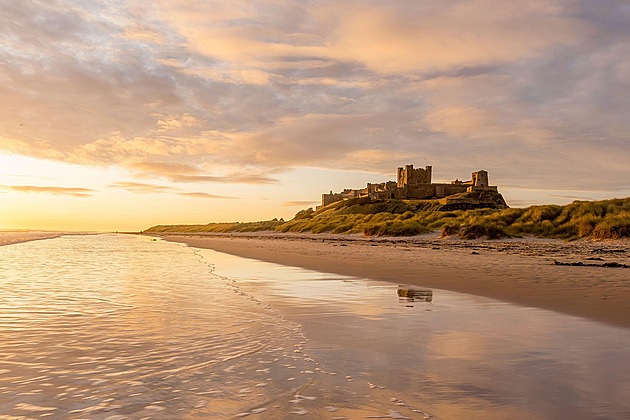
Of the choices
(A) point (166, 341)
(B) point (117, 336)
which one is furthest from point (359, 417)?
(B) point (117, 336)

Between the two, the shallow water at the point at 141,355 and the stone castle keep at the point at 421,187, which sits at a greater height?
the stone castle keep at the point at 421,187

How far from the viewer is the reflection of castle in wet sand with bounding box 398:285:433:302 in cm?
803

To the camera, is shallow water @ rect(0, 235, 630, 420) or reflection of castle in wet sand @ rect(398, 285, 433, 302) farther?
reflection of castle in wet sand @ rect(398, 285, 433, 302)

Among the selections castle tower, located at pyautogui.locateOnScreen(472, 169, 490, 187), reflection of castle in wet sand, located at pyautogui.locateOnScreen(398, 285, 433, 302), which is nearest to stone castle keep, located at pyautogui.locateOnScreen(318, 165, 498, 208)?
castle tower, located at pyautogui.locateOnScreen(472, 169, 490, 187)

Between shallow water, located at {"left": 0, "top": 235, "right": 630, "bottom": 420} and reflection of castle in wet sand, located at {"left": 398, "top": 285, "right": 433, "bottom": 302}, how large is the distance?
283 millimetres

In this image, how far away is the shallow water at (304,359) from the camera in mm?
3119

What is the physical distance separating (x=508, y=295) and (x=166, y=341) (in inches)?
244

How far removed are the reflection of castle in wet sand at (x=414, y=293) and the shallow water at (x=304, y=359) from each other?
0.93 ft

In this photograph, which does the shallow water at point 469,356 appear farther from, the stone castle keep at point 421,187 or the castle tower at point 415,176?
the castle tower at point 415,176

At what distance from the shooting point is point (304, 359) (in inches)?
169

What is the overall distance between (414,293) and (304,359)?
496 cm

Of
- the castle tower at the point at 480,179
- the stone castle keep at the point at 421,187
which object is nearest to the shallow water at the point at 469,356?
the stone castle keep at the point at 421,187

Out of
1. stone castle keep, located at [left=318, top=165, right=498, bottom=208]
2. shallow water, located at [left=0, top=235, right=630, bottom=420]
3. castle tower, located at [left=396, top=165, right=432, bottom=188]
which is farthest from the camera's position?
castle tower, located at [left=396, top=165, right=432, bottom=188]

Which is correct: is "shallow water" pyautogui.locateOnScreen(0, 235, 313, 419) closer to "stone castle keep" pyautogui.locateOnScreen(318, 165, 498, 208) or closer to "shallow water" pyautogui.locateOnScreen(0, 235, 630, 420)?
"shallow water" pyautogui.locateOnScreen(0, 235, 630, 420)
